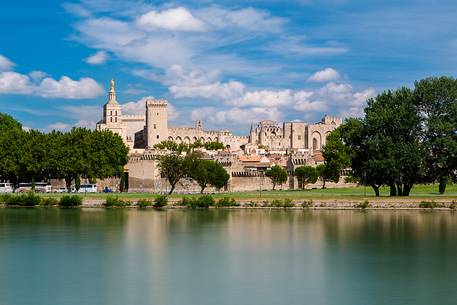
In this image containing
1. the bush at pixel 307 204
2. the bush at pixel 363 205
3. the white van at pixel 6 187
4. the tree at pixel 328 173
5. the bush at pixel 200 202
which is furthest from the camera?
the tree at pixel 328 173

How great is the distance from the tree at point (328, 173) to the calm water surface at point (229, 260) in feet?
93.1

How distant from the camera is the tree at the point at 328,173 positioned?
6825cm

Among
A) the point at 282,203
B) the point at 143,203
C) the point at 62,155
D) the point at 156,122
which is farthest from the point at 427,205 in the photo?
the point at 156,122

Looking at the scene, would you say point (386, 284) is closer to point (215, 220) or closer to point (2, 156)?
point (215, 220)

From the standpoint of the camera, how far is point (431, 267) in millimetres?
23422

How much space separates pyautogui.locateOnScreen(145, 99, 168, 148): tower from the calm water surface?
7606cm

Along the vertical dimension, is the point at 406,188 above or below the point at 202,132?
below

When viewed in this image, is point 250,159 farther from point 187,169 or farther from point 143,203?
point 143,203

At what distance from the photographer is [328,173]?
227 feet

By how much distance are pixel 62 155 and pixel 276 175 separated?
18.1 m

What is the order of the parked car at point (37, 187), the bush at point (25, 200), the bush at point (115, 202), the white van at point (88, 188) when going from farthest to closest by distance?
the white van at point (88, 188) < the parked car at point (37, 187) < the bush at point (25, 200) < the bush at point (115, 202)

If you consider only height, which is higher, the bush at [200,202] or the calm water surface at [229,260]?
the bush at [200,202]

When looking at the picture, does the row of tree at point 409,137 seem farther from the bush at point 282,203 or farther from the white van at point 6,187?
the white van at point 6,187

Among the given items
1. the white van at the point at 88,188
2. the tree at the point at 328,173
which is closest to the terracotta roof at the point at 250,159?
the tree at the point at 328,173
